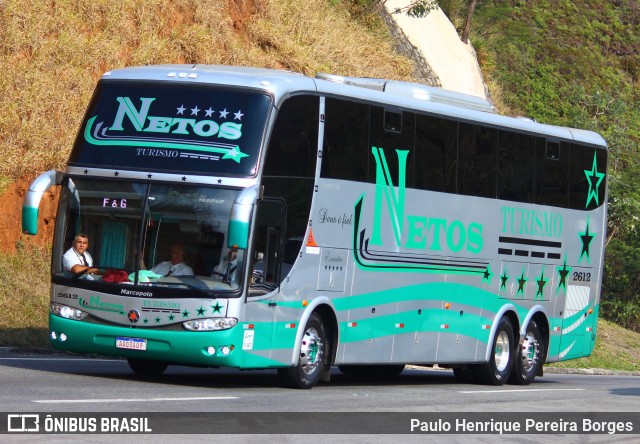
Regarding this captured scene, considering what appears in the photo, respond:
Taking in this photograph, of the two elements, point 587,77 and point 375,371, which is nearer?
point 375,371

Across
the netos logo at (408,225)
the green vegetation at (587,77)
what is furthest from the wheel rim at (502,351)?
the green vegetation at (587,77)

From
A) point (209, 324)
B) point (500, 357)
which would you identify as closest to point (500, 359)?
point (500, 357)

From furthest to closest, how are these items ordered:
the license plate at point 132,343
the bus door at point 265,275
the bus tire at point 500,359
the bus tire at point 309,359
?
the bus tire at point 500,359, the bus tire at point 309,359, the bus door at point 265,275, the license plate at point 132,343

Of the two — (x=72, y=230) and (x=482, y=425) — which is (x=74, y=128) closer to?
(x=72, y=230)

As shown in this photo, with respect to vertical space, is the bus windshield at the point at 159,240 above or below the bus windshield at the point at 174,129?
below

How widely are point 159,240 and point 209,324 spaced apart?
3.67ft

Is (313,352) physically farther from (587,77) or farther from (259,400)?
(587,77)

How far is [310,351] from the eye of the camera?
16.5 meters

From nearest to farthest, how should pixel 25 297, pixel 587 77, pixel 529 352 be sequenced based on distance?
pixel 25 297 < pixel 529 352 < pixel 587 77

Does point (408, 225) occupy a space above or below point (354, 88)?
below

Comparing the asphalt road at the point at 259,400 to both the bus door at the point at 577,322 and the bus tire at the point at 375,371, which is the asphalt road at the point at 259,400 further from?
the bus door at the point at 577,322

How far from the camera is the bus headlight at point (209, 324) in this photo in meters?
15.0

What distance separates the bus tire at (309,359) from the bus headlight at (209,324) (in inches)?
60.4

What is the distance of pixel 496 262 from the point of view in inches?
821
